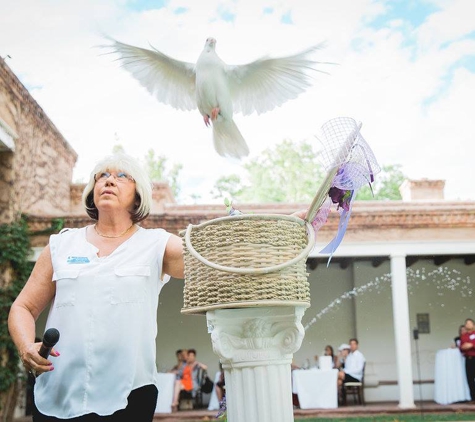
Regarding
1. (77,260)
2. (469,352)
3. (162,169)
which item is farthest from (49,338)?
(162,169)

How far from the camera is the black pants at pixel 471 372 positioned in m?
10.0

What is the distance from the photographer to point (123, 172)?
5.73 ft

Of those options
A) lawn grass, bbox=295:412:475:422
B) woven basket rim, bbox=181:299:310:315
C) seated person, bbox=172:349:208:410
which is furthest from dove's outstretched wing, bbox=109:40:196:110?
seated person, bbox=172:349:208:410

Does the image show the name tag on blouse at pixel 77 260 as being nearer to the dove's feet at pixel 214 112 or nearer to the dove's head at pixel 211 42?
the dove's feet at pixel 214 112

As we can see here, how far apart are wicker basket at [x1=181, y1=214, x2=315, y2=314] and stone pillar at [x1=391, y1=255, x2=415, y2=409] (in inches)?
354

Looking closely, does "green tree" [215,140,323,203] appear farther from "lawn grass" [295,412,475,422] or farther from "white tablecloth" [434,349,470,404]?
"lawn grass" [295,412,475,422]

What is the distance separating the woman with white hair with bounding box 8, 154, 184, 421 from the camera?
1.55m

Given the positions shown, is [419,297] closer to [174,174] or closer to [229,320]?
[229,320]

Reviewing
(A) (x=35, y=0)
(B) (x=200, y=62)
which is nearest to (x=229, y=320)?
(B) (x=200, y=62)

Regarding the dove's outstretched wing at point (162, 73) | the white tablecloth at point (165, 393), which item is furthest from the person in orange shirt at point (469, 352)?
the dove's outstretched wing at point (162, 73)

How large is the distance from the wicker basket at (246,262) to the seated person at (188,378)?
927 cm

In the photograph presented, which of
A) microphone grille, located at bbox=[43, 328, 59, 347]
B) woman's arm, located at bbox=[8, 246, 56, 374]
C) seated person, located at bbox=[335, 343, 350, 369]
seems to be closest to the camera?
microphone grille, located at bbox=[43, 328, 59, 347]

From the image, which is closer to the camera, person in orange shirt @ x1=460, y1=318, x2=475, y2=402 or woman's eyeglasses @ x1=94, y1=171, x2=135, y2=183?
woman's eyeglasses @ x1=94, y1=171, x2=135, y2=183

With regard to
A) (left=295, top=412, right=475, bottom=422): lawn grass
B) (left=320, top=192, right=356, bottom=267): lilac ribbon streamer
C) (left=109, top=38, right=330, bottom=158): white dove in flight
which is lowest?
(left=295, top=412, right=475, bottom=422): lawn grass
